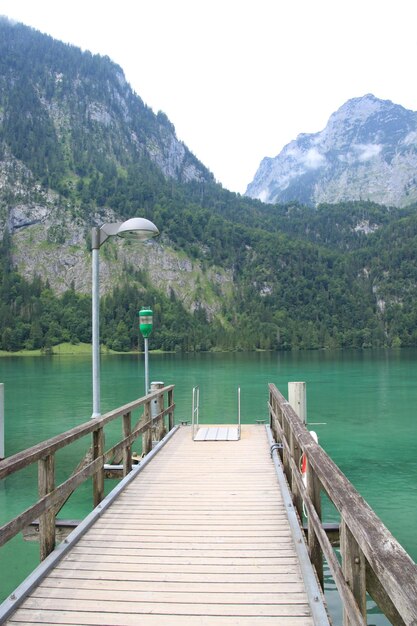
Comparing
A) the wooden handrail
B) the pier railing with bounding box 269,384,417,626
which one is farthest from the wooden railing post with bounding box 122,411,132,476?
the pier railing with bounding box 269,384,417,626

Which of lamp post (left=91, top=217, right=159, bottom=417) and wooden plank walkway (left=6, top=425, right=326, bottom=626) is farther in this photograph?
lamp post (left=91, top=217, right=159, bottom=417)

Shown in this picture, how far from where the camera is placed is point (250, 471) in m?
8.81

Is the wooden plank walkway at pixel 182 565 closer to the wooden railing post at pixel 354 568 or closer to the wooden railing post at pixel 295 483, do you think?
the wooden railing post at pixel 295 483

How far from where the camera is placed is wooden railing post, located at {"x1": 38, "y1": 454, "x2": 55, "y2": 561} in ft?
16.6

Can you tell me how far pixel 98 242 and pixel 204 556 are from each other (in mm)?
6166

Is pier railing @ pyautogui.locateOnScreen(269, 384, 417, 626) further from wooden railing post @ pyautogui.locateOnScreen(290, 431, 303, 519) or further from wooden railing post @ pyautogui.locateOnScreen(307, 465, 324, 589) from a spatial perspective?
wooden railing post @ pyautogui.locateOnScreen(290, 431, 303, 519)

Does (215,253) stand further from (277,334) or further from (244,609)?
(244,609)

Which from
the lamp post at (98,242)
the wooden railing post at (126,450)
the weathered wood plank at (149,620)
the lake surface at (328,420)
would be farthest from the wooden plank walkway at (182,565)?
the lake surface at (328,420)

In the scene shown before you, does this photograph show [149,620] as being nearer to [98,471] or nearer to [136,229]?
[98,471]

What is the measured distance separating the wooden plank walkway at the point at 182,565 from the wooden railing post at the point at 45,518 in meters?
0.25

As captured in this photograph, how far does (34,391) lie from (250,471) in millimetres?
36103

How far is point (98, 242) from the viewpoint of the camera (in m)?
9.66

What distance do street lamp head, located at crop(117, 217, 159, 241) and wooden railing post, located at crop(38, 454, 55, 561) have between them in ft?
16.7

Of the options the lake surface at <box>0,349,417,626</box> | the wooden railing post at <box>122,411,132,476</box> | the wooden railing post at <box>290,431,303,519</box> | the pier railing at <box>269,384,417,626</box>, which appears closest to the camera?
the pier railing at <box>269,384,417,626</box>
